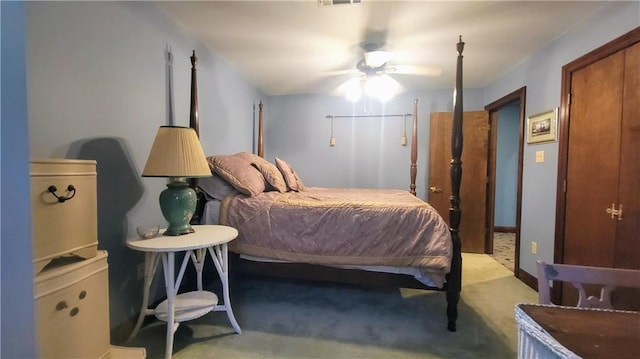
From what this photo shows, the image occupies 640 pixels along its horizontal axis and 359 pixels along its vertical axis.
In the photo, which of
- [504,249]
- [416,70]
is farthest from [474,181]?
[416,70]

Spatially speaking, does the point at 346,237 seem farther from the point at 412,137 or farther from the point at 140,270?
the point at 412,137

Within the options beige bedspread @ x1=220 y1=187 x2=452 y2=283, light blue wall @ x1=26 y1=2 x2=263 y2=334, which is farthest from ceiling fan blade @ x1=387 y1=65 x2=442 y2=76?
light blue wall @ x1=26 y1=2 x2=263 y2=334

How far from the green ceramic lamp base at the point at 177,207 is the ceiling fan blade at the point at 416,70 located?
249cm

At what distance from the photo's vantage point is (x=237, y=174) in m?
2.29

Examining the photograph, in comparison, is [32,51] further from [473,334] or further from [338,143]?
[338,143]

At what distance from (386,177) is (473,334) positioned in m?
2.86

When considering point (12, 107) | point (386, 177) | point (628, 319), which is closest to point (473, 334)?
point (628, 319)

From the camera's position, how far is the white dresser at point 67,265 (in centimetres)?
93

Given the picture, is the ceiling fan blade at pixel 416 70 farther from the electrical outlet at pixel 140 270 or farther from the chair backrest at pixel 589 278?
the electrical outlet at pixel 140 270

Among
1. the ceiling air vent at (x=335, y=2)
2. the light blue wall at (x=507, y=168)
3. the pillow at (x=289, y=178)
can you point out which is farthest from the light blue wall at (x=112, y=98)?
the light blue wall at (x=507, y=168)

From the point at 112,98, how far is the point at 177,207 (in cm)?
78

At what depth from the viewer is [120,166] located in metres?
1.78

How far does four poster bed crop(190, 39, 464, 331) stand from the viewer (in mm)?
1911

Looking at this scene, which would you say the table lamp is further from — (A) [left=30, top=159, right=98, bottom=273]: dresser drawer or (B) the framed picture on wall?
(B) the framed picture on wall
